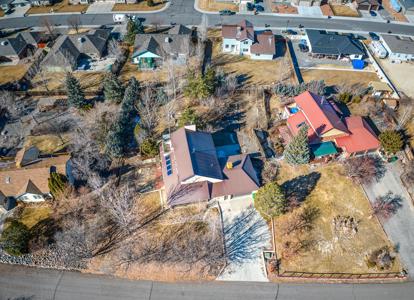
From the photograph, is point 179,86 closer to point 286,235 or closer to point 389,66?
point 286,235

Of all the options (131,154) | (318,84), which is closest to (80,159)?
(131,154)

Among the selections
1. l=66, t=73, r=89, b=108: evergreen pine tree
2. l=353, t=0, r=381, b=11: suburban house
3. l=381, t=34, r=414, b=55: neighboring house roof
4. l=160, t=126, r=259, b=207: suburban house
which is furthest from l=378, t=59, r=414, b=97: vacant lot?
l=66, t=73, r=89, b=108: evergreen pine tree

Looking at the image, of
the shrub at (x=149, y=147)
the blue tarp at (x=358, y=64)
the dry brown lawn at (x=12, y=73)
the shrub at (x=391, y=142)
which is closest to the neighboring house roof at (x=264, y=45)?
the blue tarp at (x=358, y=64)

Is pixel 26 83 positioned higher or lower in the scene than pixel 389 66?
higher

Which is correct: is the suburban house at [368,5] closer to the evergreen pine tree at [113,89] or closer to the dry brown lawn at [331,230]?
the dry brown lawn at [331,230]

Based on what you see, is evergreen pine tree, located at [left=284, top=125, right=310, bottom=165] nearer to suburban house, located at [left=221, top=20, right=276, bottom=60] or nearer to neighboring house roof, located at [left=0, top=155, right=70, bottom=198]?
suburban house, located at [left=221, top=20, right=276, bottom=60]

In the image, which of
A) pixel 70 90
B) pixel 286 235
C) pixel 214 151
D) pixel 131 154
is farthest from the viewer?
pixel 70 90

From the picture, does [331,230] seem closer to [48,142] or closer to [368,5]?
[48,142]
